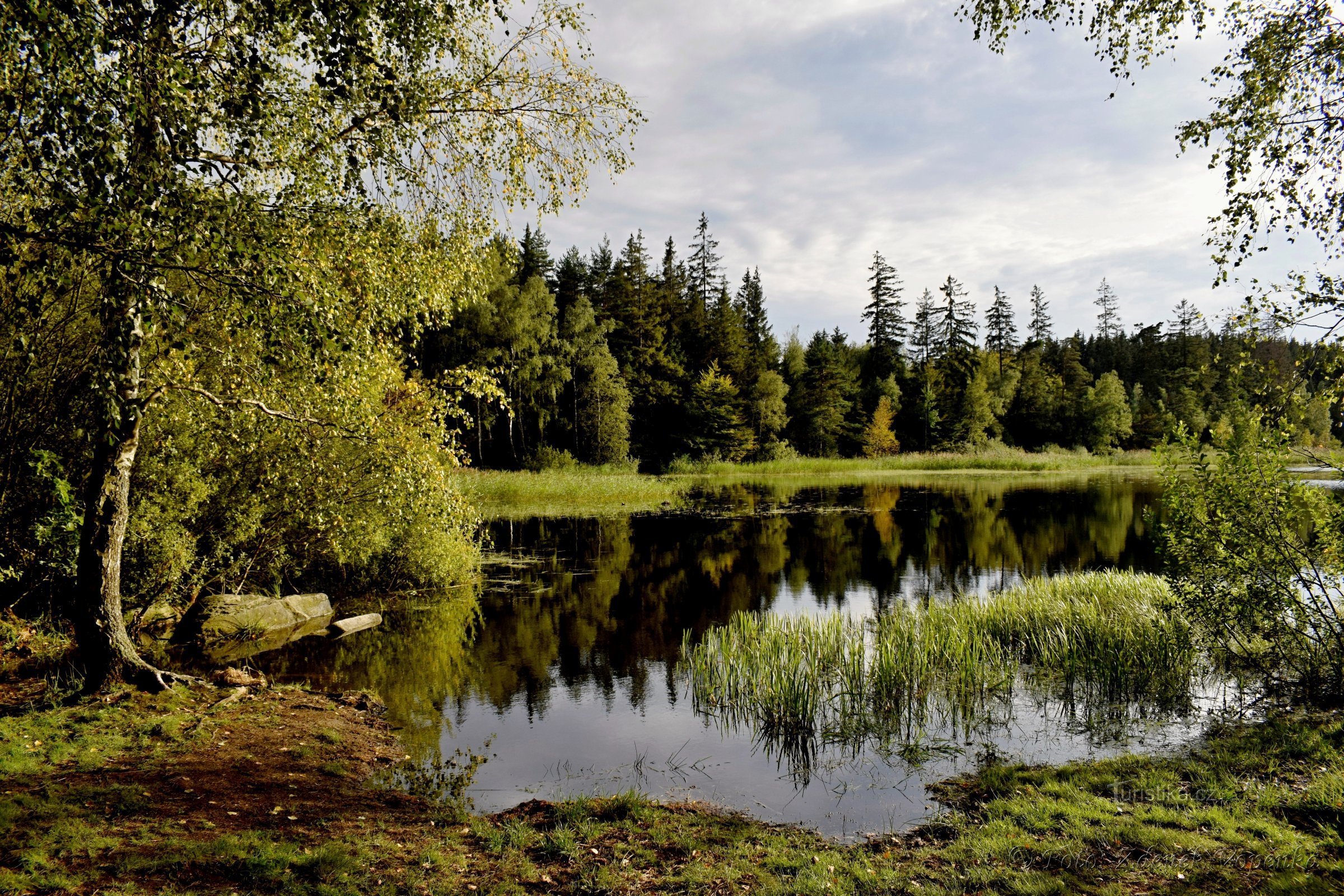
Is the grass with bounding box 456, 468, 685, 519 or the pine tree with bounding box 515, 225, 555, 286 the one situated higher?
the pine tree with bounding box 515, 225, 555, 286

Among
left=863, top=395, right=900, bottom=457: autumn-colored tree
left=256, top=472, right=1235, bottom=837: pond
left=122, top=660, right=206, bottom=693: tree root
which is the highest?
left=863, top=395, right=900, bottom=457: autumn-colored tree

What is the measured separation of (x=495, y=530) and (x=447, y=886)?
23743 millimetres

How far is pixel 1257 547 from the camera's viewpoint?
865cm

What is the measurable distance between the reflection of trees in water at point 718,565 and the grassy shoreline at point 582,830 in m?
3.89

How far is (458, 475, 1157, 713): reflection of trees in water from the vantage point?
491 inches

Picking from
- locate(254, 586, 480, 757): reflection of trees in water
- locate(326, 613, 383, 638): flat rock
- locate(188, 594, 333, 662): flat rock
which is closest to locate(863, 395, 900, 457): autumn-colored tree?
locate(254, 586, 480, 757): reflection of trees in water

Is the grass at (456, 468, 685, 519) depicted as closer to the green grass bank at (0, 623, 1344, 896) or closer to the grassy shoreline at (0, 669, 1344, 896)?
the green grass bank at (0, 623, 1344, 896)

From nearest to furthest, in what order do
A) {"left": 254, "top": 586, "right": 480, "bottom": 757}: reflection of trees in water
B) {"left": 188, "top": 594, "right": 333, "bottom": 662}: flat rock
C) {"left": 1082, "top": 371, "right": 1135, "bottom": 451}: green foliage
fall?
{"left": 254, "top": 586, "right": 480, "bottom": 757}: reflection of trees in water < {"left": 188, "top": 594, "right": 333, "bottom": 662}: flat rock < {"left": 1082, "top": 371, "right": 1135, "bottom": 451}: green foliage

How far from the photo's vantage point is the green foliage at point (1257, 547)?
336 inches

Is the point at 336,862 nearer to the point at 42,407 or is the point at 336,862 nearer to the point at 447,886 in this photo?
the point at 447,886

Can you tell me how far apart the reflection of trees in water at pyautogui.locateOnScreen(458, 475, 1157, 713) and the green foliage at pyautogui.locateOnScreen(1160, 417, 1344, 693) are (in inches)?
281

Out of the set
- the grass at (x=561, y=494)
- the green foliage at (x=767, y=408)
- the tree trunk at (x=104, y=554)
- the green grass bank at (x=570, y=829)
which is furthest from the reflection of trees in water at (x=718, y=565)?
the green foliage at (x=767, y=408)

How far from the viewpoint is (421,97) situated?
275 inches

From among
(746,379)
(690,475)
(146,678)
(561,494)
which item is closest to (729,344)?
(746,379)
